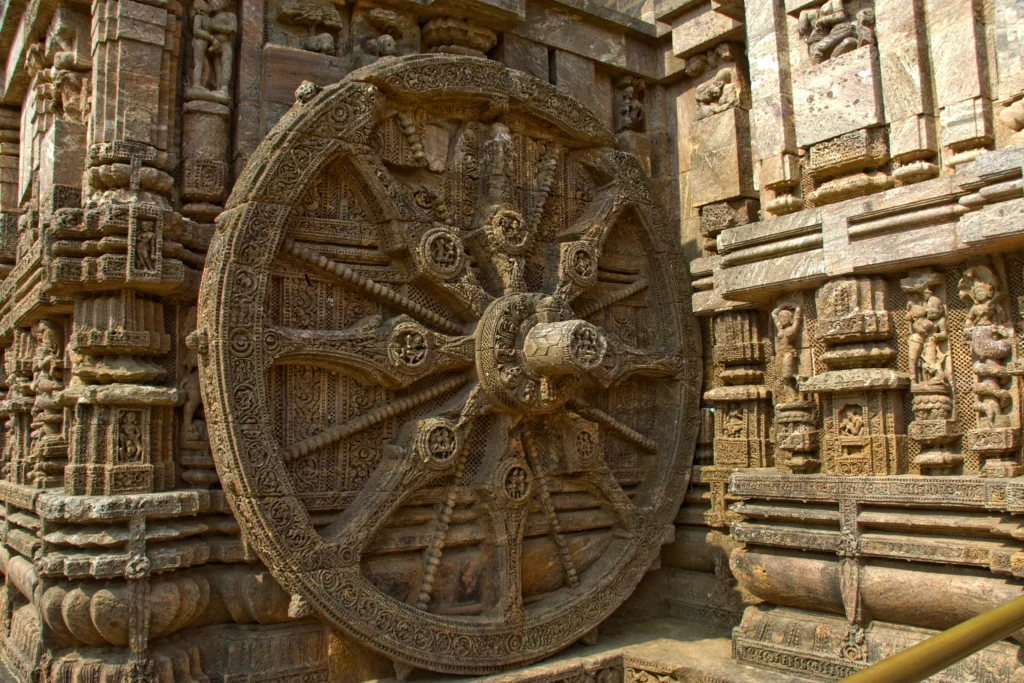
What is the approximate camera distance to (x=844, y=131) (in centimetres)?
553

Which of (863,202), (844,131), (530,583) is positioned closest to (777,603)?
(530,583)

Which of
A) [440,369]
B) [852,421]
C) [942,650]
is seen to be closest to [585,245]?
[440,369]

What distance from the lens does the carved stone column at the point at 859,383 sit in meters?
5.22

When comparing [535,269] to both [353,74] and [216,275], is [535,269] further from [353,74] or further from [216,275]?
[216,275]

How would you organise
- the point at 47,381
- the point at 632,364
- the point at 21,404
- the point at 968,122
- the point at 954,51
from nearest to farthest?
the point at 968,122
the point at 954,51
the point at 47,381
the point at 632,364
the point at 21,404

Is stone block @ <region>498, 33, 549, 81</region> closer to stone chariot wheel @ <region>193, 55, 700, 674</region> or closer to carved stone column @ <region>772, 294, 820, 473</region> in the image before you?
stone chariot wheel @ <region>193, 55, 700, 674</region>

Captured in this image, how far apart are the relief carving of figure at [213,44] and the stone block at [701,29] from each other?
12.0 ft

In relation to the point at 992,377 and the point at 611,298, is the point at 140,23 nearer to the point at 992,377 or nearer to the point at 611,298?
the point at 611,298

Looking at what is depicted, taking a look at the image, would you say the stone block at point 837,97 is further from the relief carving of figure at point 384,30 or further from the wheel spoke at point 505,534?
the wheel spoke at point 505,534

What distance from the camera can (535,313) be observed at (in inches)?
230

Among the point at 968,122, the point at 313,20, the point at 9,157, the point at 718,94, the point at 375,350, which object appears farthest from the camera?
the point at 9,157

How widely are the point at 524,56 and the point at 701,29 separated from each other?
5.01ft

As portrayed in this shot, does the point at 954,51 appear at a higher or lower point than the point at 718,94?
lower

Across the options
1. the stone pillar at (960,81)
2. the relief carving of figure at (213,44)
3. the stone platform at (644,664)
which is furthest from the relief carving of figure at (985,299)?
the relief carving of figure at (213,44)
